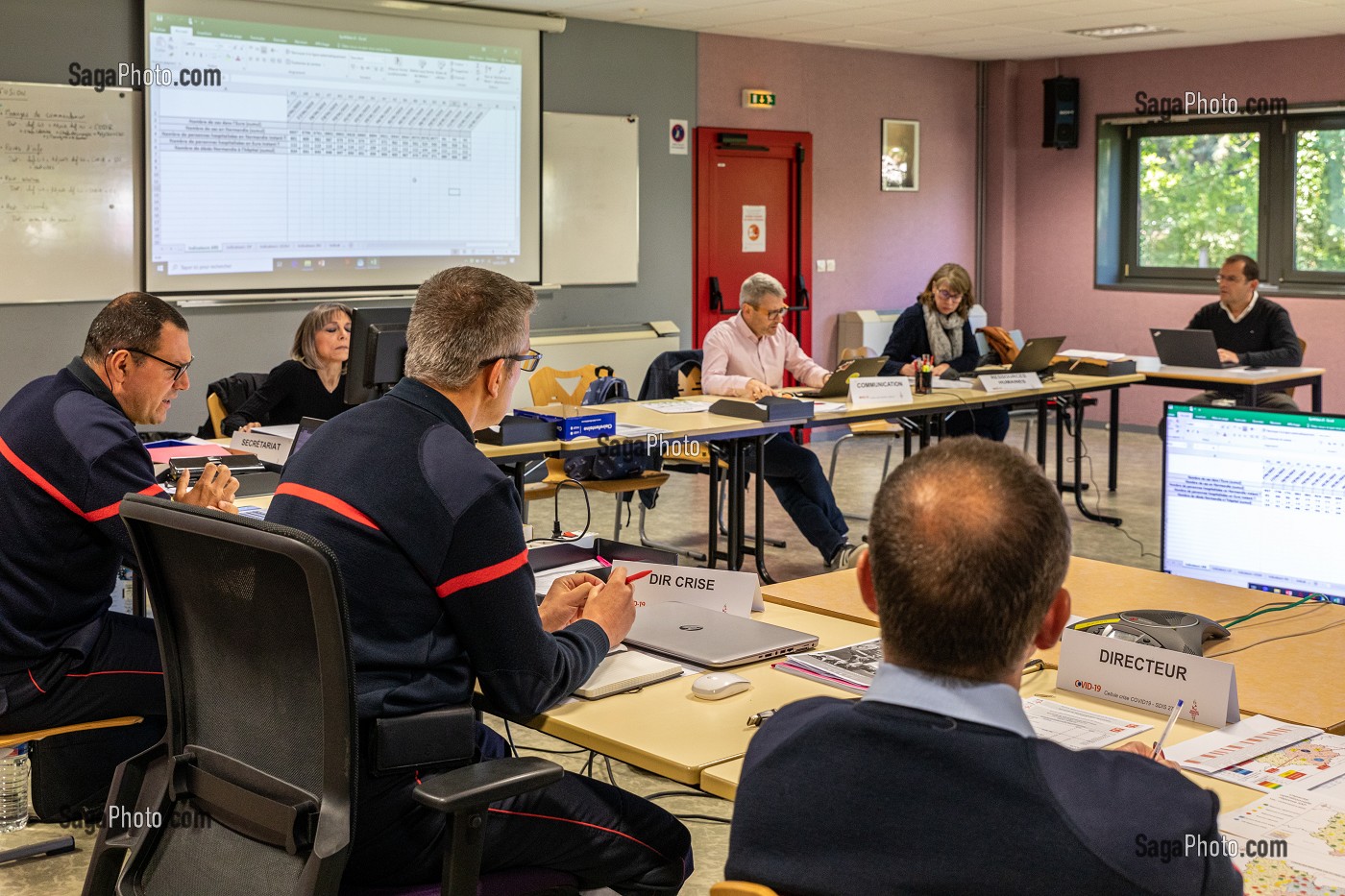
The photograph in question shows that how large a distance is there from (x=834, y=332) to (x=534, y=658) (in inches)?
323

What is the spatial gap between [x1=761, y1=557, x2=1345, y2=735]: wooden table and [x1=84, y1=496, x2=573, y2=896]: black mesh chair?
870 millimetres

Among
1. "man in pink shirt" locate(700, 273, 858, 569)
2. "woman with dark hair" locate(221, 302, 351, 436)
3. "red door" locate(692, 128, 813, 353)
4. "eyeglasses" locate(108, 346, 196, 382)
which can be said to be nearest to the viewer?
"eyeglasses" locate(108, 346, 196, 382)

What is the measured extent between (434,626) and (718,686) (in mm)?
435

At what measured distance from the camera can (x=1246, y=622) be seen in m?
2.48

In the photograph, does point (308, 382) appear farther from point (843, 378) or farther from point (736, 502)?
point (843, 378)

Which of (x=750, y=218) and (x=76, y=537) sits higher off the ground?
(x=750, y=218)

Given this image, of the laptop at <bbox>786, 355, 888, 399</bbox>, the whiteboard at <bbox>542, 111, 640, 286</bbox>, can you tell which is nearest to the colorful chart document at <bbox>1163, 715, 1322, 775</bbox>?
the laptop at <bbox>786, 355, 888, 399</bbox>

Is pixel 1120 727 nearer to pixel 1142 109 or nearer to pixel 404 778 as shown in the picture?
pixel 404 778

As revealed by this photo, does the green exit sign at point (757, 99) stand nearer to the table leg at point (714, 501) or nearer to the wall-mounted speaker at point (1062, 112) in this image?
the wall-mounted speaker at point (1062, 112)

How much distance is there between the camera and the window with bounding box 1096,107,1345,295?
940 cm

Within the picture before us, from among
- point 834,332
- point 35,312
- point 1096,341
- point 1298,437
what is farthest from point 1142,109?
point 1298,437

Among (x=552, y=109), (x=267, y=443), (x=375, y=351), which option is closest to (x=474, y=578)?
(x=375, y=351)

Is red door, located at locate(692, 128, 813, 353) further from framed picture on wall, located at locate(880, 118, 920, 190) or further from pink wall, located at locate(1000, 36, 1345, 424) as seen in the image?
pink wall, located at locate(1000, 36, 1345, 424)

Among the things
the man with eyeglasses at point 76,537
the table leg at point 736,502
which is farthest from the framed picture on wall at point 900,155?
the man with eyeglasses at point 76,537
